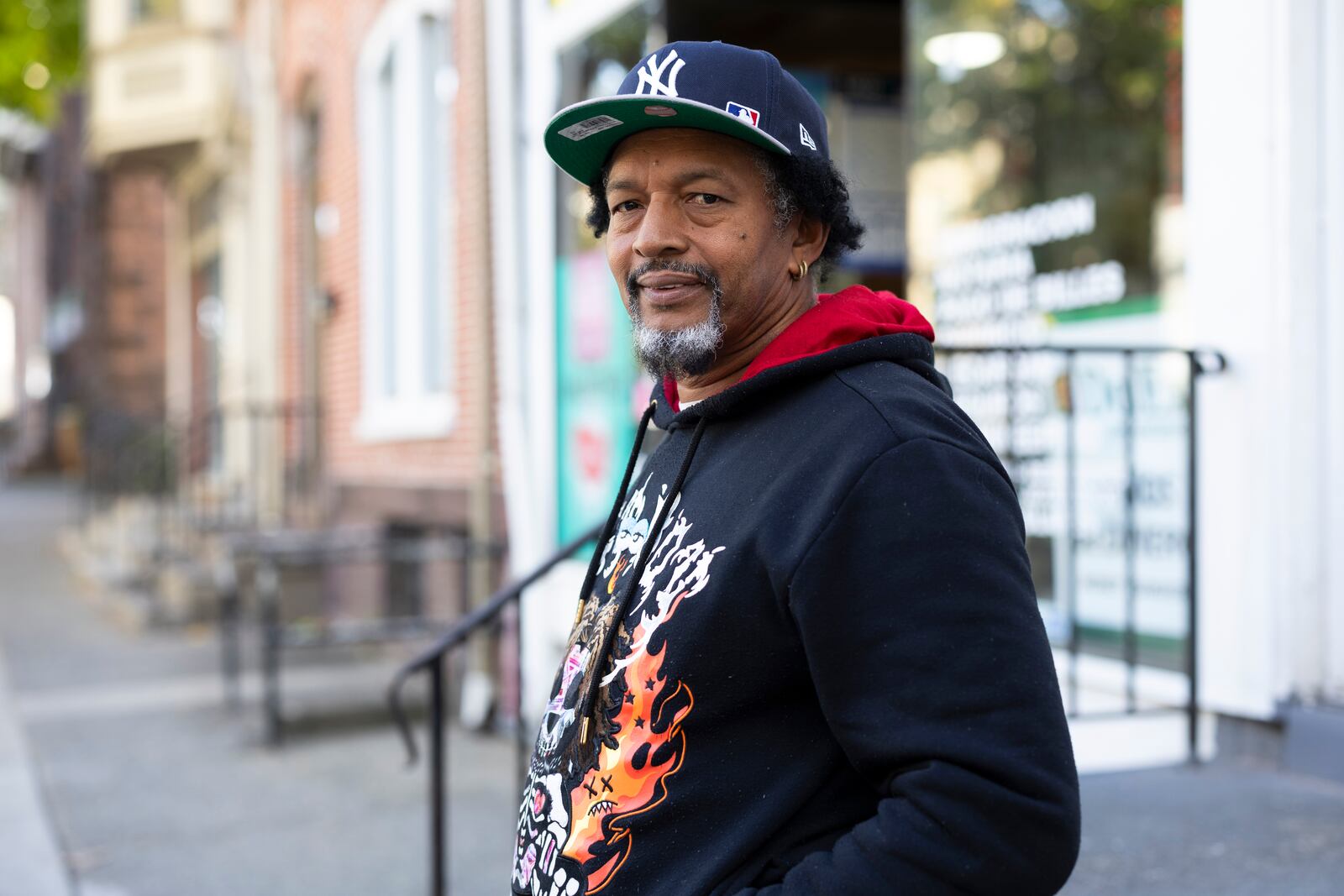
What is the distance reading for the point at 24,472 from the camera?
82.9 feet

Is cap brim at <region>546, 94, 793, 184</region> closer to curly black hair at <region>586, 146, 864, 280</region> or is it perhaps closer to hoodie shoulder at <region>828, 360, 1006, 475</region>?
curly black hair at <region>586, 146, 864, 280</region>

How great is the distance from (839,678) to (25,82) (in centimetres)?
1828

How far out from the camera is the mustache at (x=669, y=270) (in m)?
1.54

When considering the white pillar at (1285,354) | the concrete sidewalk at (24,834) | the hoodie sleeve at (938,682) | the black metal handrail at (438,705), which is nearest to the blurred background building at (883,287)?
the white pillar at (1285,354)

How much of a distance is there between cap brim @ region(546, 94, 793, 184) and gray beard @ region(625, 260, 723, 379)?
168 millimetres

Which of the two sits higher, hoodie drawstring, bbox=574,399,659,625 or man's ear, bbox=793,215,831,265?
man's ear, bbox=793,215,831,265

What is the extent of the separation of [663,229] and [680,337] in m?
0.13

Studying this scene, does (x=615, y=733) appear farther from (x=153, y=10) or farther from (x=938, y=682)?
(x=153, y=10)

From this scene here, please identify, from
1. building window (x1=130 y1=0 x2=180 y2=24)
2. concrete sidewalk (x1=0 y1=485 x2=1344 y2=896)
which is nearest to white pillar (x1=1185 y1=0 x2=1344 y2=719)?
concrete sidewalk (x1=0 y1=485 x2=1344 y2=896)

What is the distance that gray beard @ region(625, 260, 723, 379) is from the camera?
60.9 inches

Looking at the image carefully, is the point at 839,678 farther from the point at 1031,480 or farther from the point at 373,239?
the point at 373,239

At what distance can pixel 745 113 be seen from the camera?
4.80 feet

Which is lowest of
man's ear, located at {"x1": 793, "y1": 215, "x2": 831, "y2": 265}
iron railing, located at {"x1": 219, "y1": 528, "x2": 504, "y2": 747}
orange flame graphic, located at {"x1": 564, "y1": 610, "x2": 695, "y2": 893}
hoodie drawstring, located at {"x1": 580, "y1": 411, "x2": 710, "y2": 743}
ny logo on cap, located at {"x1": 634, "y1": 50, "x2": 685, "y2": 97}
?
iron railing, located at {"x1": 219, "y1": 528, "x2": 504, "y2": 747}

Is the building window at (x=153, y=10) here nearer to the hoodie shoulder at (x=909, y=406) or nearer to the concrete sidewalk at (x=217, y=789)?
the concrete sidewalk at (x=217, y=789)
